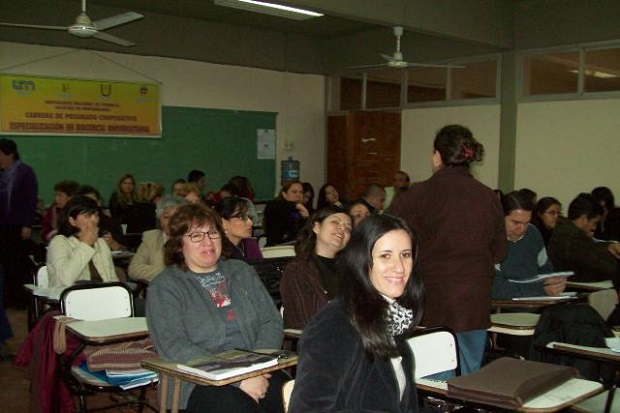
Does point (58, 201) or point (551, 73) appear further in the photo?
point (551, 73)

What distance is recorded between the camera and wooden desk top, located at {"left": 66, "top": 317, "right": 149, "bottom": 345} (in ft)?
9.18

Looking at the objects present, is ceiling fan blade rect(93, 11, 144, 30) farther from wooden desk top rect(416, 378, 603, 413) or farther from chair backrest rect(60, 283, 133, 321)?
wooden desk top rect(416, 378, 603, 413)

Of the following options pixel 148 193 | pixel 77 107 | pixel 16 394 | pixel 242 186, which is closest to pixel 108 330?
pixel 16 394

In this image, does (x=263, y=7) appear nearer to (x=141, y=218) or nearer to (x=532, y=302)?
(x=141, y=218)

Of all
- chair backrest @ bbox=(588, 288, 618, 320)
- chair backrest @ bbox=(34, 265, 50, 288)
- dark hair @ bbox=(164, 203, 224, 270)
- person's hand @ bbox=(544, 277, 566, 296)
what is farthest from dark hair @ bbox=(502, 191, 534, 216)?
chair backrest @ bbox=(34, 265, 50, 288)

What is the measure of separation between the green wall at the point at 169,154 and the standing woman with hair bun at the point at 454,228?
6391 mm

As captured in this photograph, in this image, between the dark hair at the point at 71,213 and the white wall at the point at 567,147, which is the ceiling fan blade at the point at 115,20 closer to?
the dark hair at the point at 71,213

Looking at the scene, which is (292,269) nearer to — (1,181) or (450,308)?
(450,308)

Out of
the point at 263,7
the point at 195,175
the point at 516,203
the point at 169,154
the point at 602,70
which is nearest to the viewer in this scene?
the point at 516,203

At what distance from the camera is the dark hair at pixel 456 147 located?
281cm

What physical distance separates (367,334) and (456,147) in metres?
1.39

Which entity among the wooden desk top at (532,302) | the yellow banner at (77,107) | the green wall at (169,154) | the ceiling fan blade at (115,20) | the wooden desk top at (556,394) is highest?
the ceiling fan blade at (115,20)

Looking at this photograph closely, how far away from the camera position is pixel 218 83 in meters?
9.73

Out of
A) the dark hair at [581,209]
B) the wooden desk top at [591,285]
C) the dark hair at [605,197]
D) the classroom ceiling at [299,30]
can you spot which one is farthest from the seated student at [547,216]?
the classroom ceiling at [299,30]
